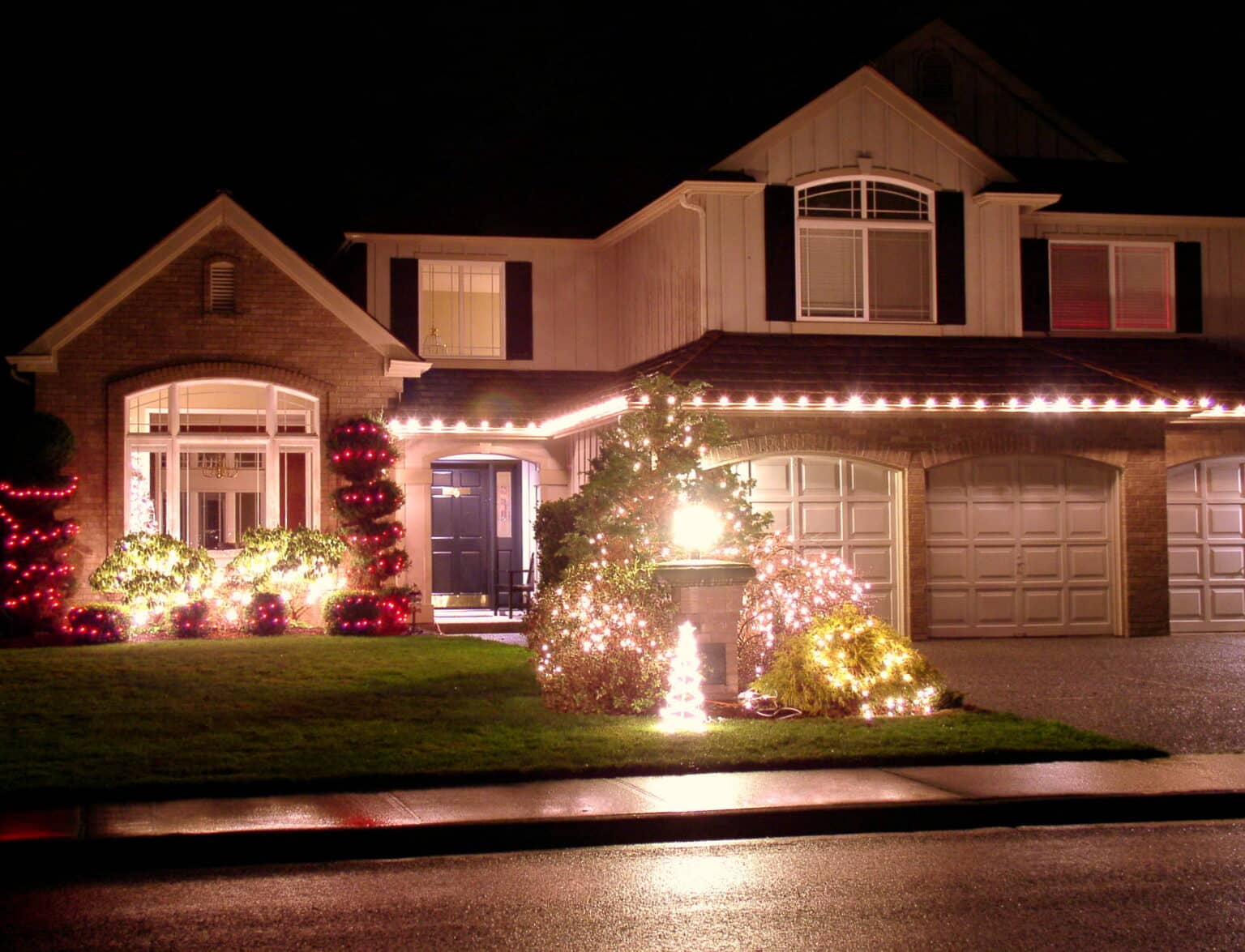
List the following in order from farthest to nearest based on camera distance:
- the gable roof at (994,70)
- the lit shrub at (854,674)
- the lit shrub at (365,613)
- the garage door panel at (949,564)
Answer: the gable roof at (994,70) < the lit shrub at (365,613) < the garage door panel at (949,564) < the lit shrub at (854,674)

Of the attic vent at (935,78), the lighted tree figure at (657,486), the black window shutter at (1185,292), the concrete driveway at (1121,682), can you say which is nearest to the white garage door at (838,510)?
the concrete driveway at (1121,682)

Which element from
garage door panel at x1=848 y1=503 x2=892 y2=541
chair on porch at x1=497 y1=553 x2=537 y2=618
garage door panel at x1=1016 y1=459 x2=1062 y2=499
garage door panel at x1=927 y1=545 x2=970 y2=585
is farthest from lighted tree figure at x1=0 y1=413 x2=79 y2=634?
garage door panel at x1=1016 y1=459 x2=1062 y2=499

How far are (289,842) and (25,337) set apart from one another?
49.2ft

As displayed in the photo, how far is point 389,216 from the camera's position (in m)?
20.6

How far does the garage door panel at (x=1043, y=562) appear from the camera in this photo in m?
18.2

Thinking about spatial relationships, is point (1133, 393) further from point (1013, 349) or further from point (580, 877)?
point (580, 877)

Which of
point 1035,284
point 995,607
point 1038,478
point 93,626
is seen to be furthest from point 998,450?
point 93,626

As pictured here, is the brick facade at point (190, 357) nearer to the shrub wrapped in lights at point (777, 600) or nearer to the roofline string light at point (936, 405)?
the roofline string light at point (936, 405)

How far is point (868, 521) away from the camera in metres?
17.9

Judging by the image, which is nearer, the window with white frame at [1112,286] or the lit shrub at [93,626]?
the lit shrub at [93,626]

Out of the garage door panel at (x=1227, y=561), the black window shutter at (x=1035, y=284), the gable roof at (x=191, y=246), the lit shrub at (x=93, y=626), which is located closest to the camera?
the lit shrub at (x=93, y=626)

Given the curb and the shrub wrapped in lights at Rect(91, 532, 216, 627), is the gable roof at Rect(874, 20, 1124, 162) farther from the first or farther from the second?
the curb

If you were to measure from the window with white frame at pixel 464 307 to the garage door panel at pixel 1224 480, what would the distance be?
32.3 ft

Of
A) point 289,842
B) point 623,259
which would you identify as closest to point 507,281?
point 623,259
